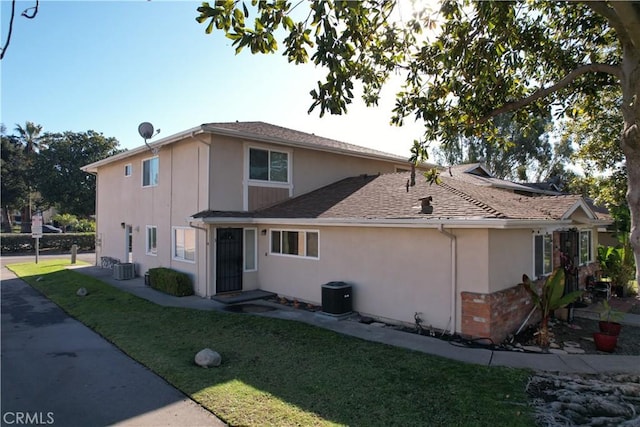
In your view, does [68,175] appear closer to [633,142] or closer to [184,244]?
[184,244]

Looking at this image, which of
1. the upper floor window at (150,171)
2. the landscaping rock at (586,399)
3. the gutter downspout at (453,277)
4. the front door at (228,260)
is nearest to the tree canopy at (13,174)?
the upper floor window at (150,171)

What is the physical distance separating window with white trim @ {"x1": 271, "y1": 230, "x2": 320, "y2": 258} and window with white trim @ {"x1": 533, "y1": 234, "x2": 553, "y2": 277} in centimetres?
603

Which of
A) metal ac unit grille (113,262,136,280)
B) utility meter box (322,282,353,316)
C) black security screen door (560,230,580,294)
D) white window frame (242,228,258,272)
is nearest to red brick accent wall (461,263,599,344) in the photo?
utility meter box (322,282,353,316)

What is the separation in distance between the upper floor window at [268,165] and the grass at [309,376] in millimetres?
5871

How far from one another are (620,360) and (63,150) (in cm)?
4661

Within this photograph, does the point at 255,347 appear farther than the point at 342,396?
Yes

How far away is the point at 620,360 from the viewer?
23.5ft

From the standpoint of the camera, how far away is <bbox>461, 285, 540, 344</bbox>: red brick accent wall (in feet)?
26.6

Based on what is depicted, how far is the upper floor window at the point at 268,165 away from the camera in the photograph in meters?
13.9

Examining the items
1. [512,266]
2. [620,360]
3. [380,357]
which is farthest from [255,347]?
[620,360]

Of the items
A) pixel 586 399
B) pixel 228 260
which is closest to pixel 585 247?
pixel 586 399

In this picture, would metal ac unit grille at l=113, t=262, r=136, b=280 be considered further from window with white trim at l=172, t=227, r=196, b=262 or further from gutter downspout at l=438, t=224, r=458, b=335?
gutter downspout at l=438, t=224, r=458, b=335

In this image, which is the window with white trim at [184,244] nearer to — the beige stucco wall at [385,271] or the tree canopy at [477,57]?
the beige stucco wall at [385,271]

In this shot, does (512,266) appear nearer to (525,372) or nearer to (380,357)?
(525,372)
